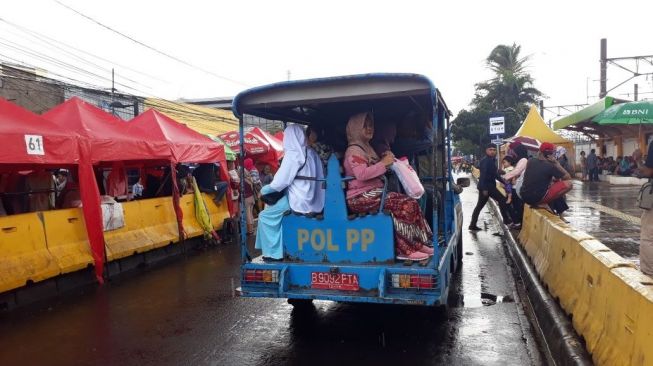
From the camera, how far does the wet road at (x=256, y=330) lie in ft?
15.4

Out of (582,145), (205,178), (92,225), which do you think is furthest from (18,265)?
(582,145)

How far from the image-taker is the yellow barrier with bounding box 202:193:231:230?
12086 millimetres

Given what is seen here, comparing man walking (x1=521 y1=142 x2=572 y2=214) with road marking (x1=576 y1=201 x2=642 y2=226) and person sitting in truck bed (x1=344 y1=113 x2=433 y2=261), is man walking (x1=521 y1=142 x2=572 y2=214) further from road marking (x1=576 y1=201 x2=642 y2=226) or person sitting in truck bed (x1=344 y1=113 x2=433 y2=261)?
road marking (x1=576 y1=201 x2=642 y2=226)

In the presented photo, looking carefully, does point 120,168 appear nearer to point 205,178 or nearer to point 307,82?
point 205,178

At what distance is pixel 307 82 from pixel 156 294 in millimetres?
4195

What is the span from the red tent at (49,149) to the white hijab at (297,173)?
151 inches

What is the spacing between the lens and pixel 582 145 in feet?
124

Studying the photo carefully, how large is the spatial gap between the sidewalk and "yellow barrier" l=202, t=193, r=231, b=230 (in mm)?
8258

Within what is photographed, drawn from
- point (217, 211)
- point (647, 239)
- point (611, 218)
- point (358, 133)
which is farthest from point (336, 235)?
point (611, 218)

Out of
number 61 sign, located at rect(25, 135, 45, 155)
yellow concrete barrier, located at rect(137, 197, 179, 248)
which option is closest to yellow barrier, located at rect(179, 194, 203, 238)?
yellow concrete barrier, located at rect(137, 197, 179, 248)

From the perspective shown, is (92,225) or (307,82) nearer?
(307,82)

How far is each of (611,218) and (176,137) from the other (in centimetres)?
1056

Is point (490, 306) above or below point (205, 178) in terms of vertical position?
below

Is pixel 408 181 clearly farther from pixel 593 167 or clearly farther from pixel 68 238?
pixel 593 167
